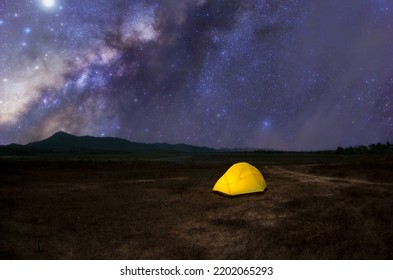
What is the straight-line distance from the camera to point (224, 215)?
1259cm

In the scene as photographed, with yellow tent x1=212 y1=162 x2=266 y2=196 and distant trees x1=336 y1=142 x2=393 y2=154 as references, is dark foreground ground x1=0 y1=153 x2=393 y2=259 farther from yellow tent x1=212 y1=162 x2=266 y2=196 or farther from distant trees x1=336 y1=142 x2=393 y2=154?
distant trees x1=336 y1=142 x2=393 y2=154

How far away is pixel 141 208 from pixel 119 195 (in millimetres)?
3983

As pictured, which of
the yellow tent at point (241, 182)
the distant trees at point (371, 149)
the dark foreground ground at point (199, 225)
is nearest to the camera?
the dark foreground ground at point (199, 225)

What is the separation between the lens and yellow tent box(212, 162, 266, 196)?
16.2 meters

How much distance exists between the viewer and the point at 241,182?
641 inches

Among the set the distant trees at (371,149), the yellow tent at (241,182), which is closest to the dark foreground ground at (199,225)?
the yellow tent at (241,182)

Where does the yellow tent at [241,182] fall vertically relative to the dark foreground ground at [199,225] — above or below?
above

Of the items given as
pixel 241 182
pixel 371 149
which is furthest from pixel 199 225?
pixel 371 149

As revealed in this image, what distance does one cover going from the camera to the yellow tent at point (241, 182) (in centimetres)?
1617

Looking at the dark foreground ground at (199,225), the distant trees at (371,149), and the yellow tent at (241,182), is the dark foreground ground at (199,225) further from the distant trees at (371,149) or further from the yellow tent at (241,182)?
the distant trees at (371,149)

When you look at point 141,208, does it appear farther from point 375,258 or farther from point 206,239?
point 375,258

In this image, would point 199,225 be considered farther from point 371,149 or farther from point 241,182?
point 371,149

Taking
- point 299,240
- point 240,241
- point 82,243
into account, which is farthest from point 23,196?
point 299,240

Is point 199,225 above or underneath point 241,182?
underneath
